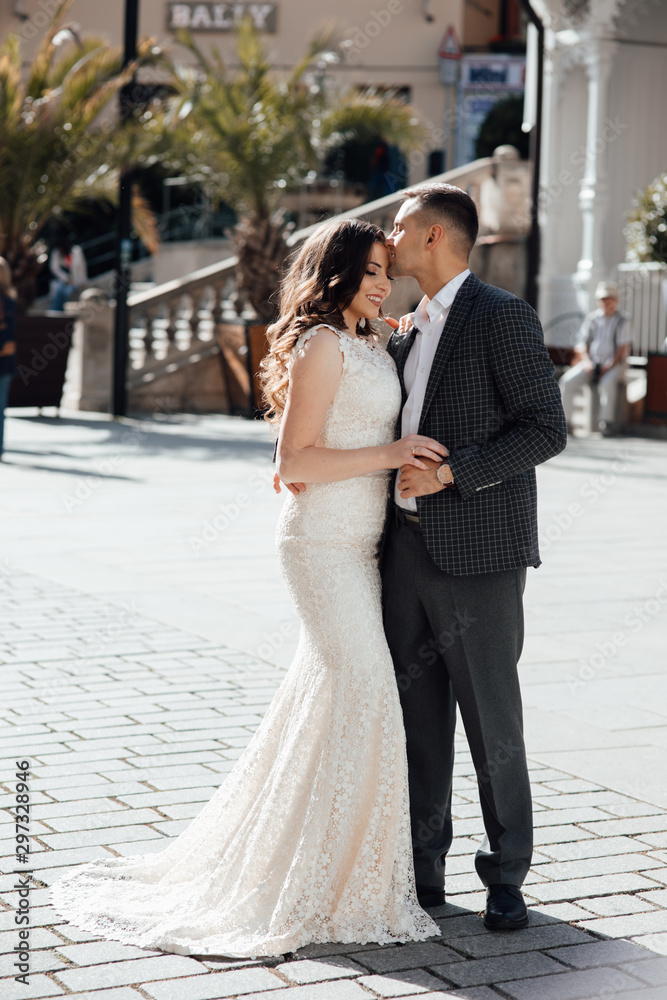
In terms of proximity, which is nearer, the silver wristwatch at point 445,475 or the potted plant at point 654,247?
the silver wristwatch at point 445,475

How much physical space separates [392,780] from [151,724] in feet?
6.18

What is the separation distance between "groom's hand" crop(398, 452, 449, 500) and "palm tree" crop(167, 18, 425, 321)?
1545 centimetres

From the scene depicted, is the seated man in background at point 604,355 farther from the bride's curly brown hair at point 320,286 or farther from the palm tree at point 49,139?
the bride's curly brown hair at point 320,286

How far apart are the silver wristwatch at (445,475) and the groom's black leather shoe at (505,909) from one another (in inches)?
42.2

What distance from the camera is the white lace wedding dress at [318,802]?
11.1 ft

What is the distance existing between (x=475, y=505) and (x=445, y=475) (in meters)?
0.15

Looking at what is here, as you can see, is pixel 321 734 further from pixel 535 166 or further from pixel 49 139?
pixel 535 166

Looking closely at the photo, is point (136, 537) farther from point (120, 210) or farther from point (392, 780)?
point (120, 210)

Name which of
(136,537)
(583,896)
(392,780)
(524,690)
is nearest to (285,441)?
(392,780)

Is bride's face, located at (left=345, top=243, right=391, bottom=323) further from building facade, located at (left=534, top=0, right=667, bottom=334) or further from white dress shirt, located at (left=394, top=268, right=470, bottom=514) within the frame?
building facade, located at (left=534, top=0, right=667, bottom=334)

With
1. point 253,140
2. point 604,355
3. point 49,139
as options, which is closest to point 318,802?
point 604,355

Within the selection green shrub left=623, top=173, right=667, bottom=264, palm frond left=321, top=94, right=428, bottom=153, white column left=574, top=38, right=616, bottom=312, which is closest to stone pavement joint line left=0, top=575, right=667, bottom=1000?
green shrub left=623, top=173, right=667, bottom=264

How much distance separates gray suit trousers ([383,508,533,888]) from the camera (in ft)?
11.6

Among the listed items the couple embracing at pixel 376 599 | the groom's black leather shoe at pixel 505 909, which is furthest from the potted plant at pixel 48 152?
the groom's black leather shoe at pixel 505 909
